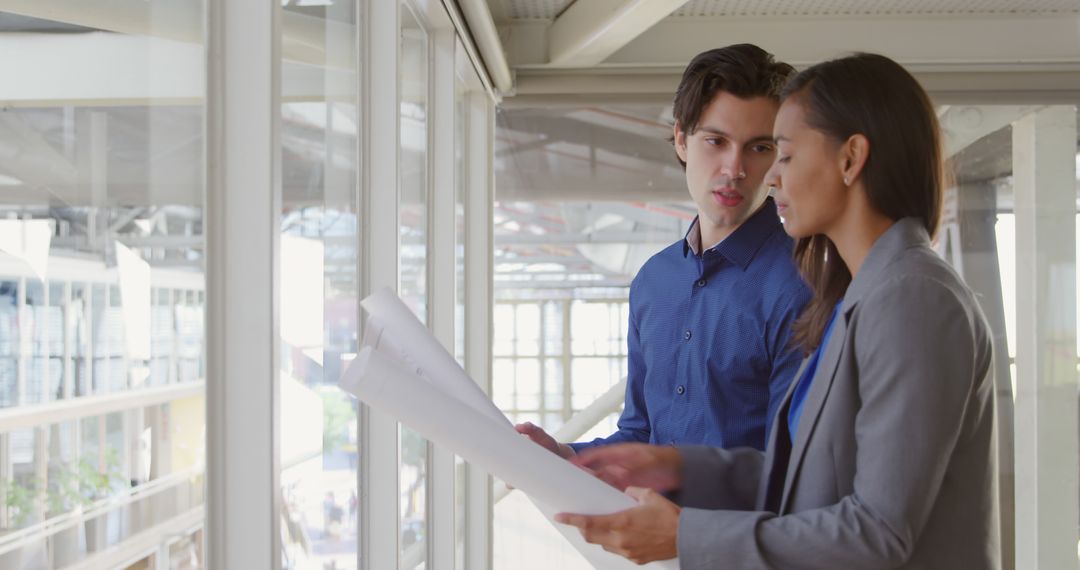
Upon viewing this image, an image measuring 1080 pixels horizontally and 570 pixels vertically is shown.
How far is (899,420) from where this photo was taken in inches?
42.3

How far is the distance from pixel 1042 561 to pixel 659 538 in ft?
13.6

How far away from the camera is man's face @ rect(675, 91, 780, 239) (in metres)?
1.82

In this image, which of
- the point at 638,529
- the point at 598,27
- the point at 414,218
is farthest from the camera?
the point at 598,27

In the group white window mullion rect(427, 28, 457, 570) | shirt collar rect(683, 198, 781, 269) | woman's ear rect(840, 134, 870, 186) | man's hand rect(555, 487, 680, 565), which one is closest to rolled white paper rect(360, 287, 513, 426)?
man's hand rect(555, 487, 680, 565)

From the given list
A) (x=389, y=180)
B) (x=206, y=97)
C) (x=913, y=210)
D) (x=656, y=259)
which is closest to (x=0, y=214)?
(x=206, y=97)

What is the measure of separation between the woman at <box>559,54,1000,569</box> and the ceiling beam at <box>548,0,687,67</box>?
2050 millimetres

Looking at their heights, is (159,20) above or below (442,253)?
above

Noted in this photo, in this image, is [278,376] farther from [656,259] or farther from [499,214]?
[499,214]

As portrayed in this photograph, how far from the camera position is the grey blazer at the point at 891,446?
108cm

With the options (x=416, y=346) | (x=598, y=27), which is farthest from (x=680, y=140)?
(x=598, y=27)

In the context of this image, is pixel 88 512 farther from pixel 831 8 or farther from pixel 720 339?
pixel 831 8

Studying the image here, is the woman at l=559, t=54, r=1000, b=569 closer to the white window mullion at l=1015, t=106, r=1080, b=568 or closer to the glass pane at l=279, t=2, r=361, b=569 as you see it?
the glass pane at l=279, t=2, r=361, b=569

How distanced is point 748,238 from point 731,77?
0.98 ft

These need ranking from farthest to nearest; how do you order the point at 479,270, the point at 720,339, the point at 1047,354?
the point at 1047,354
the point at 479,270
the point at 720,339
